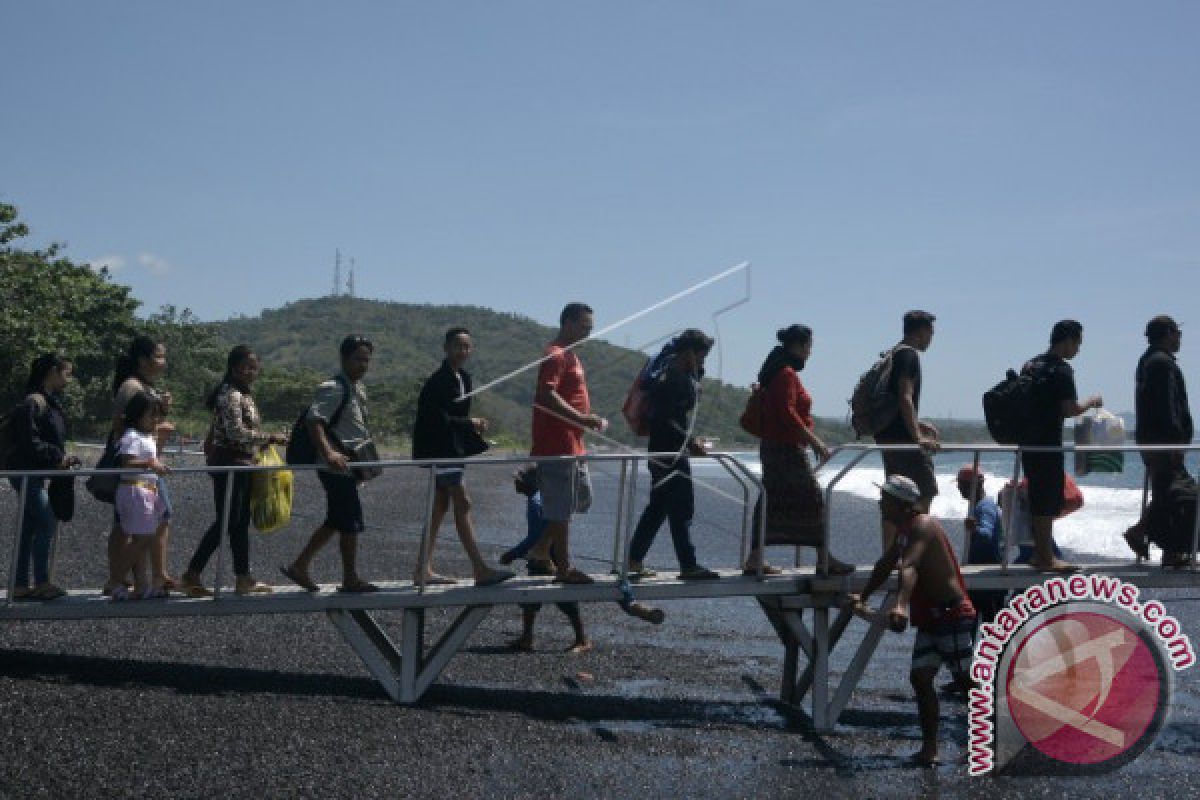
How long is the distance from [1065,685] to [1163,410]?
2157 millimetres

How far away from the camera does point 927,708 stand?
7871 mm

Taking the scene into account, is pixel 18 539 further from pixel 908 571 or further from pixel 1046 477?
pixel 1046 477

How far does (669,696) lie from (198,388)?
82.4 metres

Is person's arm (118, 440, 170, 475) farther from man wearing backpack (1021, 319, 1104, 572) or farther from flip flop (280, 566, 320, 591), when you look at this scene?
man wearing backpack (1021, 319, 1104, 572)

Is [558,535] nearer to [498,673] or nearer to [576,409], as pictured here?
[576,409]

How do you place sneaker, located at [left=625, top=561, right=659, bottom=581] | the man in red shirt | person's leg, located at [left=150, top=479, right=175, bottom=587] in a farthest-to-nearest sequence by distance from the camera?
sneaker, located at [left=625, top=561, right=659, bottom=581], person's leg, located at [left=150, top=479, right=175, bottom=587], the man in red shirt

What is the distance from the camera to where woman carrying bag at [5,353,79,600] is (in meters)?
9.02

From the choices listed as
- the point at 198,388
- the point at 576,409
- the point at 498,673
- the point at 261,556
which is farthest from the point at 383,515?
the point at 198,388

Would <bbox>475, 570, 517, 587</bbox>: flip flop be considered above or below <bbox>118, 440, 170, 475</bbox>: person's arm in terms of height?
below

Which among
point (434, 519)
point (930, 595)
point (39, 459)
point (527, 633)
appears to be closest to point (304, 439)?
point (434, 519)

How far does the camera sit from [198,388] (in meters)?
87.6

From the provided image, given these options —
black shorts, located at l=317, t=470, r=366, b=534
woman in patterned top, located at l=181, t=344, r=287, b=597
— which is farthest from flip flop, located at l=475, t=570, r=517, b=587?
woman in patterned top, located at l=181, t=344, r=287, b=597

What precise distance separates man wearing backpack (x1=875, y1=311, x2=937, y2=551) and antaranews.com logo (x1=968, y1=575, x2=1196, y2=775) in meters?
1.14

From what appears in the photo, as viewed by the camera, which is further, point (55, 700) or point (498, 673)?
point (498, 673)
